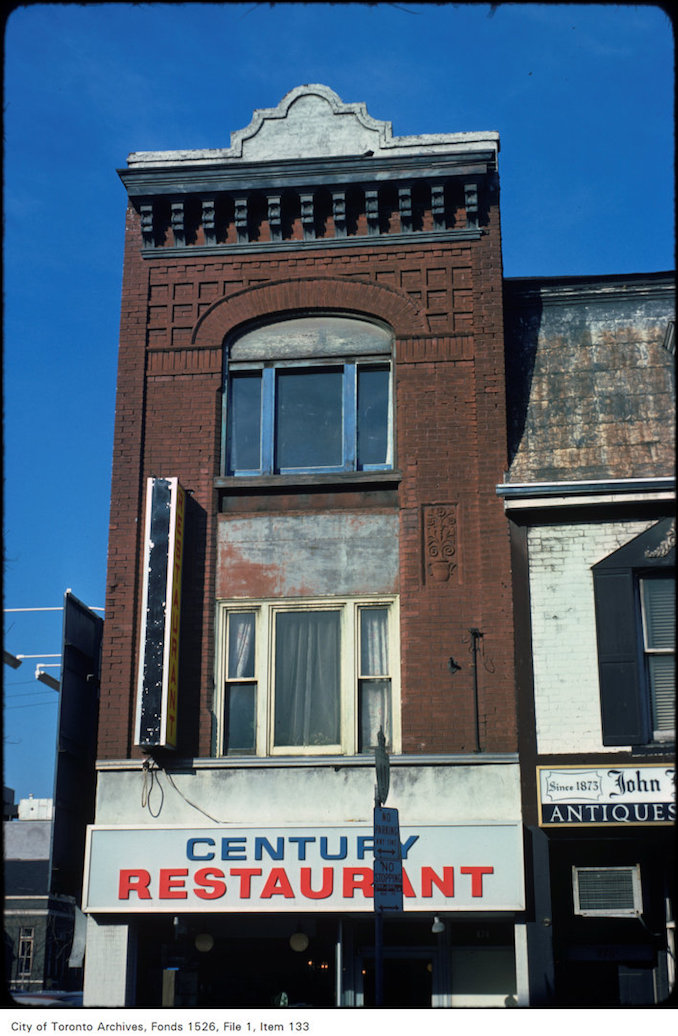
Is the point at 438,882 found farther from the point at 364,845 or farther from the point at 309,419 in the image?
the point at 309,419

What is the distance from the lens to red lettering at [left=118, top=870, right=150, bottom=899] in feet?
43.9

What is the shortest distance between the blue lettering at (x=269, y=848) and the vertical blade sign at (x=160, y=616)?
1596 mm

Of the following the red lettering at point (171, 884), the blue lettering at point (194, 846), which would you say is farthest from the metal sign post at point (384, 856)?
the red lettering at point (171, 884)

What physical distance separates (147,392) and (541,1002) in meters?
9.40

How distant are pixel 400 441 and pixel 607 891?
20.5 feet

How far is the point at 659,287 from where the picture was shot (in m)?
16.1

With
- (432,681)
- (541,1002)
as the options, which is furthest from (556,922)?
(432,681)

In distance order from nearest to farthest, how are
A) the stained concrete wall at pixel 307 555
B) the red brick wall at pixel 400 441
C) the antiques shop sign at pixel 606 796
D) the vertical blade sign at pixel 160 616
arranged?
1. the antiques shop sign at pixel 606 796
2. the vertical blade sign at pixel 160 616
3. the red brick wall at pixel 400 441
4. the stained concrete wall at pixel 307 555

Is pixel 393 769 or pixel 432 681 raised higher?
pixel 432 681

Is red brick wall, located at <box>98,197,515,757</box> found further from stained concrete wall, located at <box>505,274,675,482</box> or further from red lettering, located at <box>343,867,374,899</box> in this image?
red lettering, located at <box>343,867,374,899</box>

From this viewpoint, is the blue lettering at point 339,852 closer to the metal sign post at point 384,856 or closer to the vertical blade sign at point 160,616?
the metal sign post at point 384,856

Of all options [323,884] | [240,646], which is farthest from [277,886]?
[240,646]

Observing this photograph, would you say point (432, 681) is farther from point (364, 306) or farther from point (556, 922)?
point (364, 306)

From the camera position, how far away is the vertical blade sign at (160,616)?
44.6ft
